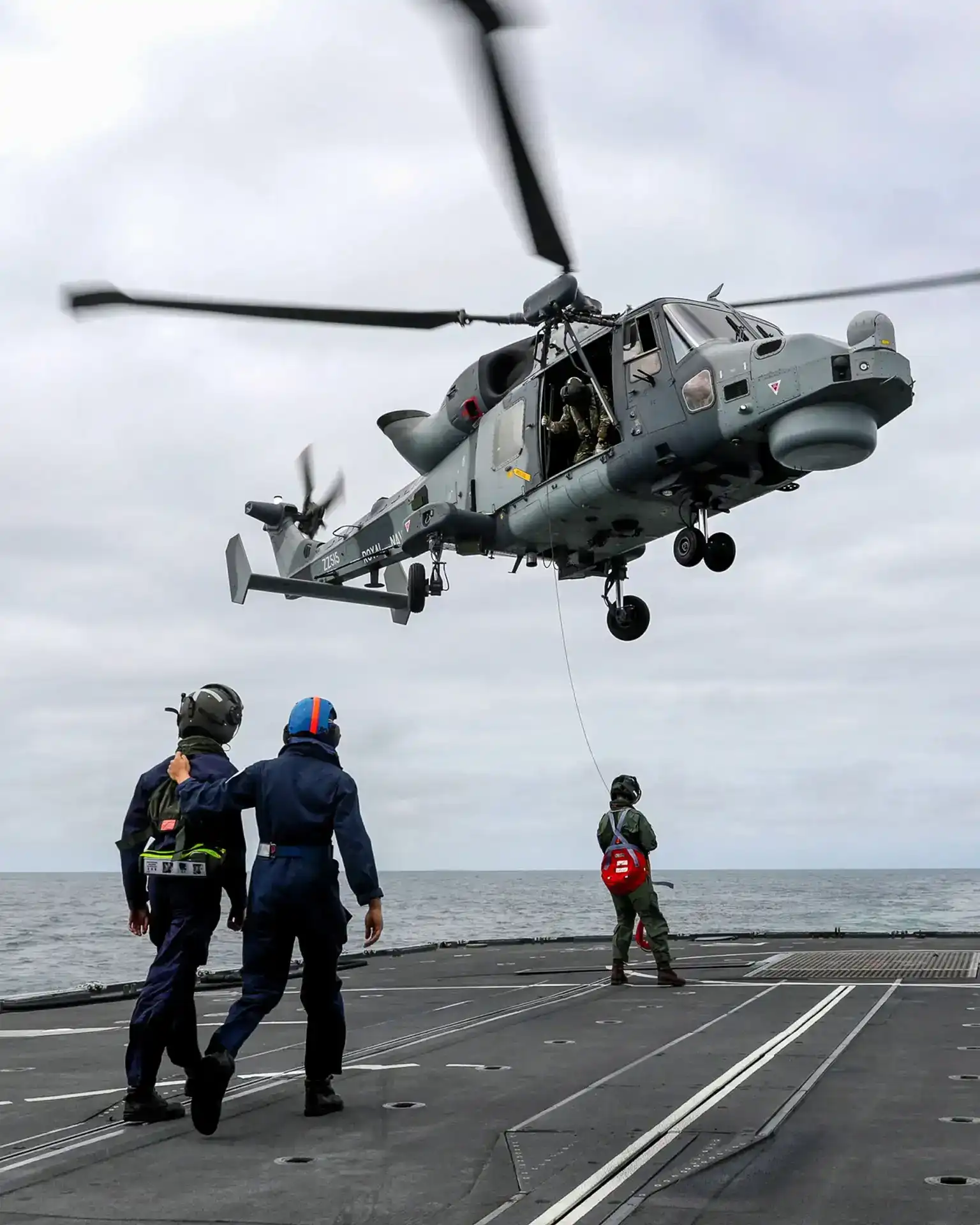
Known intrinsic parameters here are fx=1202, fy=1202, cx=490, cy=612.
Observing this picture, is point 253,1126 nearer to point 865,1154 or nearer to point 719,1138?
point 719,1138

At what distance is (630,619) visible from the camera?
16.5 metres

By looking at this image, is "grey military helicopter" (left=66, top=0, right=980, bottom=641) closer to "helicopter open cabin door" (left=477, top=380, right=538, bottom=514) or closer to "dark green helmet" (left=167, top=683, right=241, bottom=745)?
"helicopter open cabin door" (left=477, top=380, right=538, bottom=514)

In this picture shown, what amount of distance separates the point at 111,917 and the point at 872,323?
70543 mm

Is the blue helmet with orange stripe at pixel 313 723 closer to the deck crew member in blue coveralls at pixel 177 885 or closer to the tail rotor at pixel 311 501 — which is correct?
the deck crew member in blue coveralls at pixel 177 885

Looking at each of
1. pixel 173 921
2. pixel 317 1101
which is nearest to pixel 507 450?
pixel 173 921

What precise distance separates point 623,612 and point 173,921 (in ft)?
36.5

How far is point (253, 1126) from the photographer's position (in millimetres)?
5379

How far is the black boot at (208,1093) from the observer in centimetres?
508

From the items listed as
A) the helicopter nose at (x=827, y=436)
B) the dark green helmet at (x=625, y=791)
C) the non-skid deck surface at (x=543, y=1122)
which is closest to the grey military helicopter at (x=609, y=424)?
the helicopter nose at (x=827, y=436)

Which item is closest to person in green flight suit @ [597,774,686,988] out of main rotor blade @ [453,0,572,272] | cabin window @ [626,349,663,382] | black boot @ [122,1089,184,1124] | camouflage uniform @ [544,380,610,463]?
camouflage uniform @ [544,380,610,463]

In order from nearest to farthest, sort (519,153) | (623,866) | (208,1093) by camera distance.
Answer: (208,1093), (519,153), (623,866)

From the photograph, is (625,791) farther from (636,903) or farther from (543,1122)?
(543,1122)

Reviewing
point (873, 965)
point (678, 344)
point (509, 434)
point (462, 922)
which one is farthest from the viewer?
point (462, 922)

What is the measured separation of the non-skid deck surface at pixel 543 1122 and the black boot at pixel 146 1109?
12 cm
